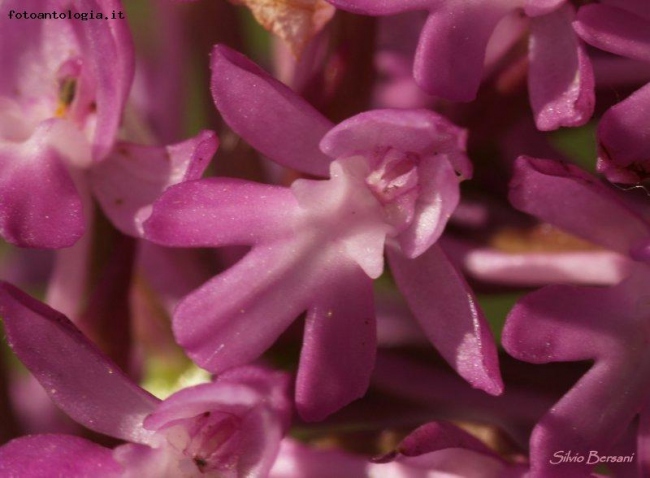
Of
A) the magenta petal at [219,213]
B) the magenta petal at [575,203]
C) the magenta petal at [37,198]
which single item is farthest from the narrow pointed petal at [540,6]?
the magenta petal at [37,198]

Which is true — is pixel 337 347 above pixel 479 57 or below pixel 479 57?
below

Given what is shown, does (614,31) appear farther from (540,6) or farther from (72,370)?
(72,370)

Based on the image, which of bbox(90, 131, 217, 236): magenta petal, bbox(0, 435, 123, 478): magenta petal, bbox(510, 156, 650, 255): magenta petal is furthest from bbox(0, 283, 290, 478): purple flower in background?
bbox(510, 156, 650, 255): magenta petal

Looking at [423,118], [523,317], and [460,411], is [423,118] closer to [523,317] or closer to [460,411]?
[523,317]

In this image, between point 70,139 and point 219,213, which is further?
point 70,139

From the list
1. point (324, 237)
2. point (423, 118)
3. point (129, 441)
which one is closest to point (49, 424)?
point (129, 441)

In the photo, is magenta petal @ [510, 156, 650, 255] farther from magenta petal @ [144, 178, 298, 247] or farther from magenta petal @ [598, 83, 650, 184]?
magenta petal @ [144, 178, 298, 247]

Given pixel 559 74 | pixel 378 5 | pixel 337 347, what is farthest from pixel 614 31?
pixel 337 347
